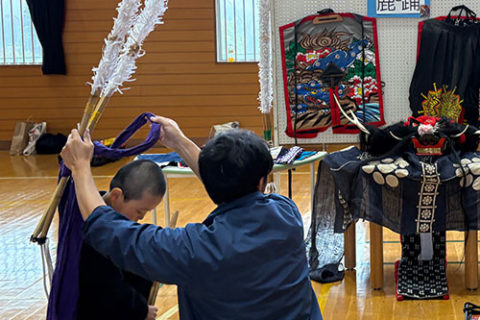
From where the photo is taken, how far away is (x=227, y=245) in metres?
1.34

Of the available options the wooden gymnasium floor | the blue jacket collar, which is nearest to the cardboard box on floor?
the wooden gymnasium floor

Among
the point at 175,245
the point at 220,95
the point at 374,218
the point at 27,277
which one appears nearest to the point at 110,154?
the point at 175,245

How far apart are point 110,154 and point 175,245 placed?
46 centimetres

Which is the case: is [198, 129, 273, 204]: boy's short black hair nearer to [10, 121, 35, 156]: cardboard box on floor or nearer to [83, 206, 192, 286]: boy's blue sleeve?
[83, 206, 192, 286]: boy's blue sleeve

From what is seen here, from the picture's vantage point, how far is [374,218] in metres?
3.42

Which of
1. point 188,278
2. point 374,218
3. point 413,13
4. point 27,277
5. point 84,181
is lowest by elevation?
point 27,277

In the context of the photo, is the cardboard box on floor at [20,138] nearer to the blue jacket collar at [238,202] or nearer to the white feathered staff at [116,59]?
the white feathered staff at [116,59]

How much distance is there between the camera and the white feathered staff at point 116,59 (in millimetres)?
1639

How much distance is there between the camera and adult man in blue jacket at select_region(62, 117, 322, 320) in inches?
52.4

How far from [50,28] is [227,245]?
8.68 m

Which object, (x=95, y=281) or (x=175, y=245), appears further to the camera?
(x=95, y=281)

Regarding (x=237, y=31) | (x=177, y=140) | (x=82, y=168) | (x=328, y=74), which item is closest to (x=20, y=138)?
(x=237, y=31)

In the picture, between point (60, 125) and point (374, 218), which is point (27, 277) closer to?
point (374, 218)

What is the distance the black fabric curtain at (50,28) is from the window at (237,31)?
2246mm
